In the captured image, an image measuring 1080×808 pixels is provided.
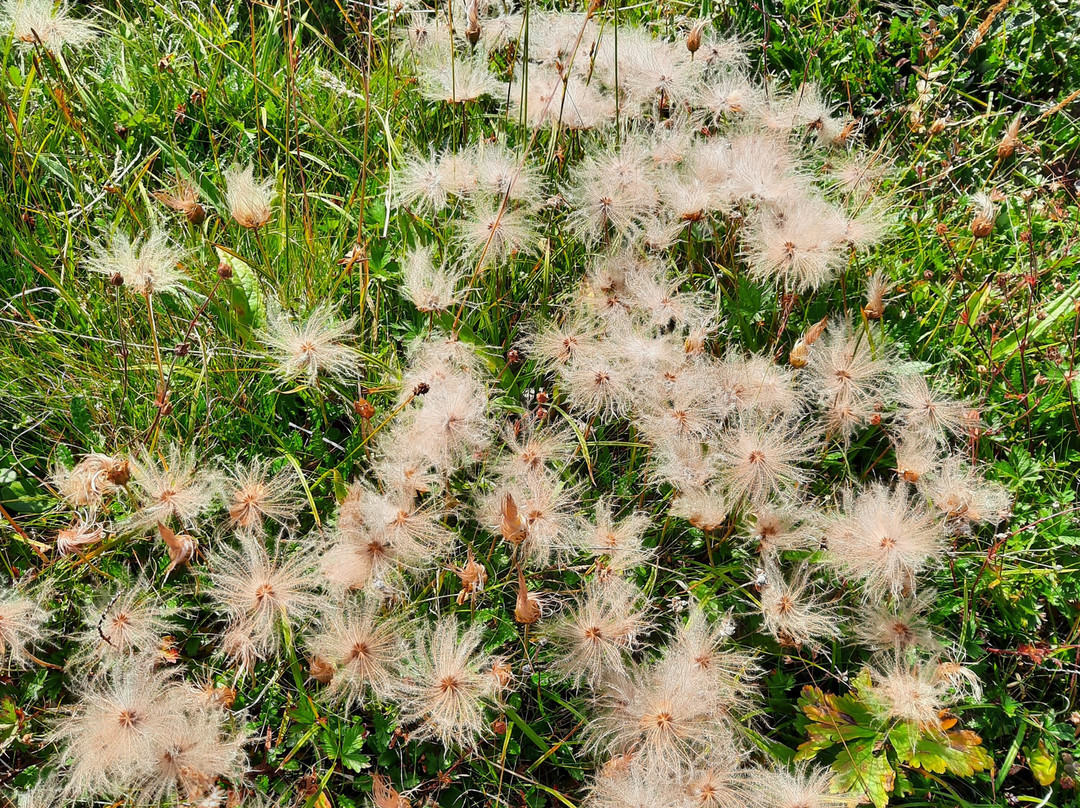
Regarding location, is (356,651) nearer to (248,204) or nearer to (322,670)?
(322,670)

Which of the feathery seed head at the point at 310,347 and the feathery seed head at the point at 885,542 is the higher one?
the feathery seed head at the point at 310,347

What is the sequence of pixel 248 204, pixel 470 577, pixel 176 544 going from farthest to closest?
pixel 248 204 < pixel 470 577 < pixel 176 544

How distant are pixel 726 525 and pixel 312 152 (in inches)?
82.0

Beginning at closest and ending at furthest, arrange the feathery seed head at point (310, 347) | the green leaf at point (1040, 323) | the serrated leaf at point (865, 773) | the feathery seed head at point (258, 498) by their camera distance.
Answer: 1. the serrated leaf at point (865, 773)
2. the feathery seed head at point (258, 498)
3. the feathery seed head at point (310, 347)
4. the green leaf at point (1040, 323)

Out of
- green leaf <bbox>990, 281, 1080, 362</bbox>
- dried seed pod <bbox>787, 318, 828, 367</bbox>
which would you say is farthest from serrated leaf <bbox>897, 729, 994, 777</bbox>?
green leaf <bbox>990, 281, 1080, 362</bbox>

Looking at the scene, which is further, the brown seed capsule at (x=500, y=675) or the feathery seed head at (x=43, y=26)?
the feathery seed head at (x=43, y=26)

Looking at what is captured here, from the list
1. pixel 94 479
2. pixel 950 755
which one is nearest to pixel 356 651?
pixel 94 479

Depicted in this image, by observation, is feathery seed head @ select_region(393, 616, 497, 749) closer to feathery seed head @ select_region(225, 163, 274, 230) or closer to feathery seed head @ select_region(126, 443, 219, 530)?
feathery seed head @ select_region(126, 443, 219, 530)

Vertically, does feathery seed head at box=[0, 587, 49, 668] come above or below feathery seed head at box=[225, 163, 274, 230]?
below

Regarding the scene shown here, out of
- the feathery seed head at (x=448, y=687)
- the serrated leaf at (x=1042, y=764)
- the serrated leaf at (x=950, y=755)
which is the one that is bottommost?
the serrated leaf at (x=1042, y=764)

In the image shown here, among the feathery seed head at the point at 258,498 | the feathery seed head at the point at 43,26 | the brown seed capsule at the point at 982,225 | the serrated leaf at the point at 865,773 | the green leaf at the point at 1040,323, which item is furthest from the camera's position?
the green leaf at the point at 1040,323

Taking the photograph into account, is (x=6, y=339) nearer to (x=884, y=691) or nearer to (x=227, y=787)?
(x=227, y=787)

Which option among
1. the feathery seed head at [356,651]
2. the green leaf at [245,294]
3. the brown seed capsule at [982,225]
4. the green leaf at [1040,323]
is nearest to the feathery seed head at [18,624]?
the feathery seed head at [356,651]

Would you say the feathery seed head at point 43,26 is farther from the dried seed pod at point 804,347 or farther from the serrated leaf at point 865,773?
the serrated leaf at point 865,773
